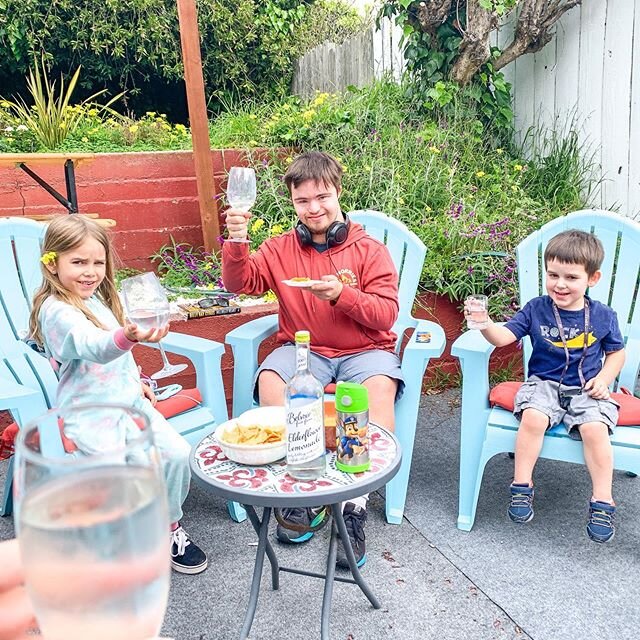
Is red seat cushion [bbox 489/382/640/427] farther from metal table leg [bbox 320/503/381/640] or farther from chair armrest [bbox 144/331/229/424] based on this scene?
chair armrest [bbox 144/331/229/424]

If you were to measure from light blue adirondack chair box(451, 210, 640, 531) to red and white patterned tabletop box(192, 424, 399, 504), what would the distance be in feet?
2.12

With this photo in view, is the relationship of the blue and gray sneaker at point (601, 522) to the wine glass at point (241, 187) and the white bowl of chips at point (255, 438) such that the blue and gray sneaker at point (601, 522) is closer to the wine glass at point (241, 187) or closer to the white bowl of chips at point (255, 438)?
the white bowl of chips at point (255, 438)

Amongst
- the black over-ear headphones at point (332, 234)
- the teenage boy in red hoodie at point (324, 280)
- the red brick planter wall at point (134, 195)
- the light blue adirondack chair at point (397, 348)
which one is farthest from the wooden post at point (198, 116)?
the black over-ear headphones at point (332, 234)

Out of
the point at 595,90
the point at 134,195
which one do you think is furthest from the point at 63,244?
the point at 595,90

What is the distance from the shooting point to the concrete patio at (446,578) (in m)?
1.84

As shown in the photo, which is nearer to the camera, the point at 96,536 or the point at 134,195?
the point at 96,536

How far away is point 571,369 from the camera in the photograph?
232cm

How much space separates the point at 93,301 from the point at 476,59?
11.8 feet

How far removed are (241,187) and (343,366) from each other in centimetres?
81

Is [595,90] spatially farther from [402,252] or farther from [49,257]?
[49,257]

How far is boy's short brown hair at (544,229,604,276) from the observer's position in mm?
2264

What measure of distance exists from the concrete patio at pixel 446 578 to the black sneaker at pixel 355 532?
65 millimetres

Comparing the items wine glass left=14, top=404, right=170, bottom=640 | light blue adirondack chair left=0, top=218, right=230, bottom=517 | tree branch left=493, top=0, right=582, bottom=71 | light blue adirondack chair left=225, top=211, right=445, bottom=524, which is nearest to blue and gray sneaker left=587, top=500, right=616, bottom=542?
light blue adirondack chair left=225, top=211, right=445, bottom=524

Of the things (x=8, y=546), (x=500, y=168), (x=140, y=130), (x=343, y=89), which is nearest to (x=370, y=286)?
(x=8, y=546)
